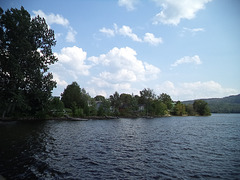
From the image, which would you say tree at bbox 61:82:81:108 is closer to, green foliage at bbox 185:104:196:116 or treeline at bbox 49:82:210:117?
treeline at bbox 49:82:210:117

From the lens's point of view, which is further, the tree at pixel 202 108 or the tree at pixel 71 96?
the tree at pixel 202 108

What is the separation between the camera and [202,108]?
164 meters

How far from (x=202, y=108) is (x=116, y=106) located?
9931cm

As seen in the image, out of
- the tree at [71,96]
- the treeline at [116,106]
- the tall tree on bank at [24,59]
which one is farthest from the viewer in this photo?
the tree at [71,96]

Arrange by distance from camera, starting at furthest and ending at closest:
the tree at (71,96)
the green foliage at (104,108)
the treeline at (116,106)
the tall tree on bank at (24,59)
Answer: the tree at (71,96), the green foliage at (104,108), the treeline at (116,106), the tall tree on bank at (24,59)

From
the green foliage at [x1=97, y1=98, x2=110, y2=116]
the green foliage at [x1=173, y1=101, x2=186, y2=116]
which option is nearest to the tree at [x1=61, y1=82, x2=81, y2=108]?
the green foliage at [x1=97, y1=98, x2=110, y2=116]

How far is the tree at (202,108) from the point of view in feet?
521

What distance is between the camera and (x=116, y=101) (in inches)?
5837

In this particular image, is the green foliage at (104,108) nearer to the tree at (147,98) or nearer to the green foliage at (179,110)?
the tree at (147,98)

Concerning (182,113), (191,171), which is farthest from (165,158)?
(182,113)

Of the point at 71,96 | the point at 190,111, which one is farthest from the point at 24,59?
the point at 190,111

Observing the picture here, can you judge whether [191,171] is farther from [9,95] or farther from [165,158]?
[9,95]

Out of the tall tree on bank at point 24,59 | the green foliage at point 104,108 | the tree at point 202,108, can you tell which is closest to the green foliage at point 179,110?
the tree at point 202,108

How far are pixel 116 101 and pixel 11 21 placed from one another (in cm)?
12845
